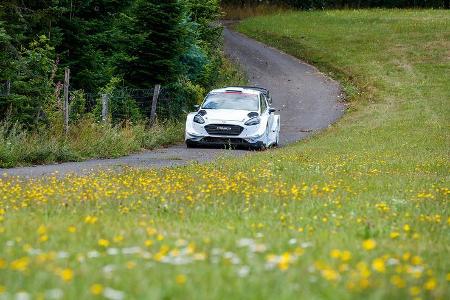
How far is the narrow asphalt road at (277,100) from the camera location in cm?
1750

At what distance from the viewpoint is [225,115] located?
22766 mm

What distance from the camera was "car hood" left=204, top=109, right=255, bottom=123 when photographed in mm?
22578

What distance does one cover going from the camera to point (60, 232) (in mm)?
6633

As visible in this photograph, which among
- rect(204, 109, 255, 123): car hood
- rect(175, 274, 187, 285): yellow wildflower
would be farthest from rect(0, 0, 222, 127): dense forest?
rect(175, 274, 187, 285): yellow wildflower

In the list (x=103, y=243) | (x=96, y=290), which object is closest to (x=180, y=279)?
(x=96, y=290)

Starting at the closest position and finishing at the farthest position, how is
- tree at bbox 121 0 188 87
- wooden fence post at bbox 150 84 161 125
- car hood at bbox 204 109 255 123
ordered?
car hood at bbox 204 109 255 123 < wooden fence post at bbox 150 84 161 125 < tree at bbox 121 0 188 87

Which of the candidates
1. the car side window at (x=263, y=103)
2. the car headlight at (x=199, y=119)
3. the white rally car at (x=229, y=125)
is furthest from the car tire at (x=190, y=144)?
the car side window at (x=263, y=103)

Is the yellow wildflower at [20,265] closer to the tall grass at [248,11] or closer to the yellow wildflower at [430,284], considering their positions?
the yellow wildflower at [430,284]

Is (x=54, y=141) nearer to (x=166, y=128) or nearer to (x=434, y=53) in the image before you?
(x=166, y=128)

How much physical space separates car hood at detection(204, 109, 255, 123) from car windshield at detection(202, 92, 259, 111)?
0.41m

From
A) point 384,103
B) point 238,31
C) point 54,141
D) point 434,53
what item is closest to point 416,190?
point 54,141

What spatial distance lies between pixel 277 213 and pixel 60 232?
2756 millimetres

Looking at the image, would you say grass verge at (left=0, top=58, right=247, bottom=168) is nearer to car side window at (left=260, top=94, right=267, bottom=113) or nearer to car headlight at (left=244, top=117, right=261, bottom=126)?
car headlight at (left=244, top=117, right=261, bottom=126)

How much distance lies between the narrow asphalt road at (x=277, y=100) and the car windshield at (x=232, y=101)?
161cm
